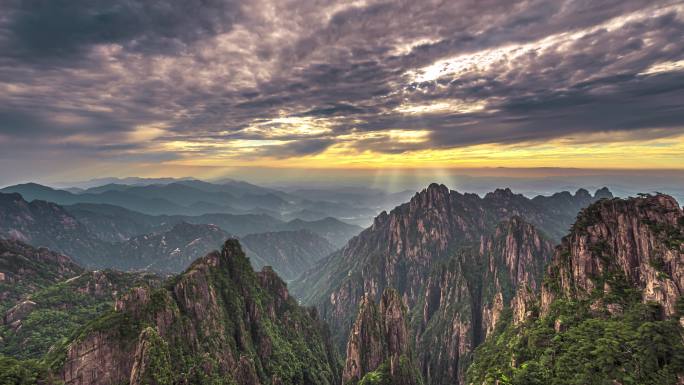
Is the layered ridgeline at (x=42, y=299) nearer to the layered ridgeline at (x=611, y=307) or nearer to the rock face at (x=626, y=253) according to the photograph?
the layered ridgeline at (x=611, y=307)

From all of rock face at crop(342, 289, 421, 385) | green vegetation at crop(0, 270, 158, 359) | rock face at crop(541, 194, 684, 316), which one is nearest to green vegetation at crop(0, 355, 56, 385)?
green vegetation at crop(0, 270, 158, 359)

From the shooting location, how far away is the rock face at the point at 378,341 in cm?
11181

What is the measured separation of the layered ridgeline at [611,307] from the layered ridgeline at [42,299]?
130894 mm

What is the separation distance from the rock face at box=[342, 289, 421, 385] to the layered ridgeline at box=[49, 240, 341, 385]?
2137 centimetres

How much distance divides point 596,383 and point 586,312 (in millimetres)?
20012

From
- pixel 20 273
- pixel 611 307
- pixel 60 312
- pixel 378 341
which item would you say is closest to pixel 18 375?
pixel 378 341

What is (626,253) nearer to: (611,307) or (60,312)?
(611,307)

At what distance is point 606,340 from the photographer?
56.9 metres

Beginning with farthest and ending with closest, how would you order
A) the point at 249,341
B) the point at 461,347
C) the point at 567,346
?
the point at 461,347
the point at 249,341
the point at 567,346

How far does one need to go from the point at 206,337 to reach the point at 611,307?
3825 inches

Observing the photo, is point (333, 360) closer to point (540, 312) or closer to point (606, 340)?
point (540, 312)

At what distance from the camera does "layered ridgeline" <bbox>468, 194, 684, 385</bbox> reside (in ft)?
171

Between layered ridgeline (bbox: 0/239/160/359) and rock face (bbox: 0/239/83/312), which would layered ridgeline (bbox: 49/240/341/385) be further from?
rock face (bbox: 0/239/83/312)

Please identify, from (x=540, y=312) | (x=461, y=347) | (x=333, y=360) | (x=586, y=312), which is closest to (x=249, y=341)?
(x=333, y=360)
